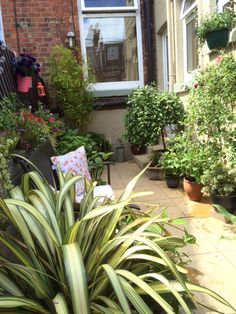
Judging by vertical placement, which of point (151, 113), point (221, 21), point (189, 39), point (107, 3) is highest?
point (107, 3)

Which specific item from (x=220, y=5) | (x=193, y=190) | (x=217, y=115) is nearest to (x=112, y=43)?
(x=220, y=5)

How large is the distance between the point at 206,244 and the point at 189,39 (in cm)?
353

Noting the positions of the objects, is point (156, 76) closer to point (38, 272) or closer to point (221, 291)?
point (221, 291)

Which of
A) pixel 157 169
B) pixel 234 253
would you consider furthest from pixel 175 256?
pixel 157 169

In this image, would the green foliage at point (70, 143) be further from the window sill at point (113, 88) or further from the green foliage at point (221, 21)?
the green foliage at point (221, 21)

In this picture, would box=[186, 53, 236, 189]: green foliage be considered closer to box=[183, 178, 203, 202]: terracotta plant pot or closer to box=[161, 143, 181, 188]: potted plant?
box=[183, 178, 203, 202]: terracotta plant pot

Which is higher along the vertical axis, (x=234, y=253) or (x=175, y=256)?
(x=175, y=256)

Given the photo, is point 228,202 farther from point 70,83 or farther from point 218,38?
point 70,83

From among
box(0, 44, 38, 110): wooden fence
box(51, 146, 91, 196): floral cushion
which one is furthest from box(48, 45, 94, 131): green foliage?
box(51, 146, 91, 196): floral cushion

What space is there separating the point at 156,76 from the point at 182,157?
10.3ft

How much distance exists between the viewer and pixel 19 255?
1398mm

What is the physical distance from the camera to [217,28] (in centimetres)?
310

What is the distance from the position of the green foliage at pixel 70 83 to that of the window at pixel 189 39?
6.37 ft

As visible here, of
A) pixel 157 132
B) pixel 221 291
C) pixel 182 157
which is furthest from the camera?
pixel 157 132
